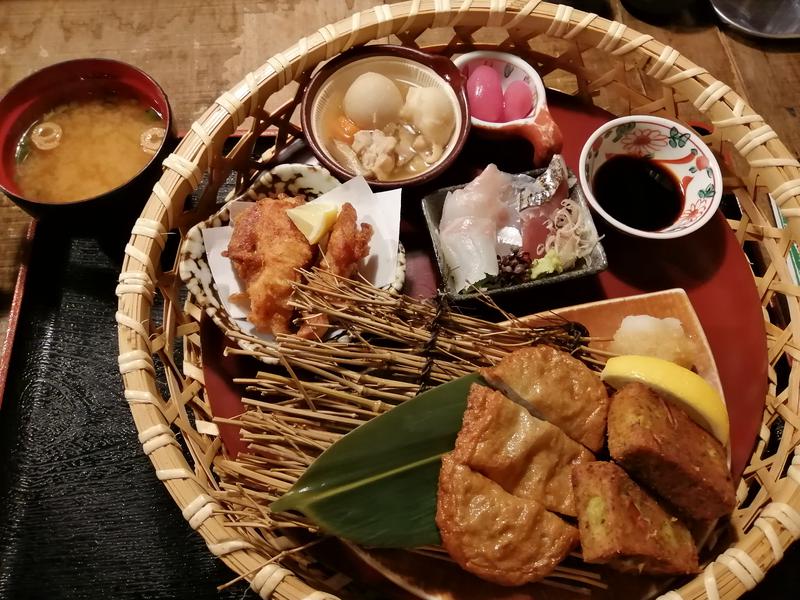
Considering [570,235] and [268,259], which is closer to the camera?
[268,259]

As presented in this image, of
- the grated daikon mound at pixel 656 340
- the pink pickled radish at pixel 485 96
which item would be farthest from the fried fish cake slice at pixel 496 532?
the pink pickled radish at pixel 485 96

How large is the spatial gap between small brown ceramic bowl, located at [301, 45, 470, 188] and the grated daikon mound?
903 mm

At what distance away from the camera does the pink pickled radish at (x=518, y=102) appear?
93.8 inches

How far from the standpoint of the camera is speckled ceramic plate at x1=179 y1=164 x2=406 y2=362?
198 cm

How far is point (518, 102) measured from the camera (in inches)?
94.0

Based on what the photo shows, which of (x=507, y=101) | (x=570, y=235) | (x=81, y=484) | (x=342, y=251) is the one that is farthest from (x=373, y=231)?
(x=81, y=484)

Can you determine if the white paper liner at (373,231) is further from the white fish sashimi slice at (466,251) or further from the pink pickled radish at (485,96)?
the pink pickled radish at (485,96)

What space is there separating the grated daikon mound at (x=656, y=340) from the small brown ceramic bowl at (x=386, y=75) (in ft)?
2.96

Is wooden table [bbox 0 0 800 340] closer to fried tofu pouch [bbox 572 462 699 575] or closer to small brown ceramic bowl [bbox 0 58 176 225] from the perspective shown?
small brown ceramic bowl [bbox 0 58 176 225]

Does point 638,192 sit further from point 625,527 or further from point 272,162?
point 272,162

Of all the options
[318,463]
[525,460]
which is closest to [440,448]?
[525,460]

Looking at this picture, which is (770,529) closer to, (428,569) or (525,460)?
(525,460)

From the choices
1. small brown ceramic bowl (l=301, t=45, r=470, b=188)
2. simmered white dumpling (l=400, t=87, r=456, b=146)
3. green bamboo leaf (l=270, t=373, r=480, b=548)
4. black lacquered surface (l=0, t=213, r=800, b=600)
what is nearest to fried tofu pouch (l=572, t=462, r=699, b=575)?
green bamboo leaf (l=270, t=373, r=480, b=548)

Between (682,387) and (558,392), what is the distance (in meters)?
0.36
